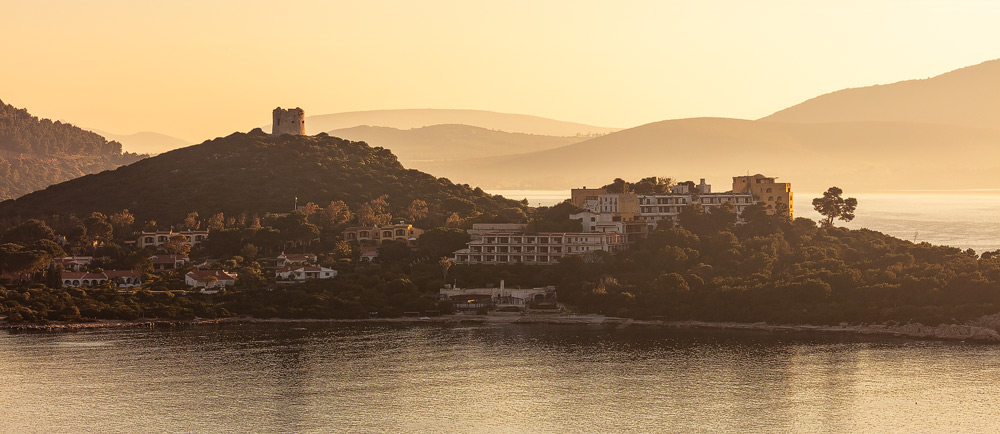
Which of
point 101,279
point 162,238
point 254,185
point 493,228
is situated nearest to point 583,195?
point 493,228

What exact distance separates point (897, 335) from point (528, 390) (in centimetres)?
3100

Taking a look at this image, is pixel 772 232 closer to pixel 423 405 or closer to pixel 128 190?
pixel 423 405

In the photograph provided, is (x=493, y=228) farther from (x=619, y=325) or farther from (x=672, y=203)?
(x=619, y=325)

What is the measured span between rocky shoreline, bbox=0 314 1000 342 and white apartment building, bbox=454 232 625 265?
1286cm

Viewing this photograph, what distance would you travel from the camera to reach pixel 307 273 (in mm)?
105375

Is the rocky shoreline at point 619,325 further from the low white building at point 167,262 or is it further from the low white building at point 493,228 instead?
the low white building at point 493,228

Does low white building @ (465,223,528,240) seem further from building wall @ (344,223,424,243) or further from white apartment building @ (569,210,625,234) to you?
building wall @ (344,223,424,243)

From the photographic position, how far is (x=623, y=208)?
116438mm

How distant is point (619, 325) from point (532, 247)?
59.9 ft

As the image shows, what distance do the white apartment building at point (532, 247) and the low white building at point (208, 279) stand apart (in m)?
17.9

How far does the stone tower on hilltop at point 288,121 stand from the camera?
173 meters

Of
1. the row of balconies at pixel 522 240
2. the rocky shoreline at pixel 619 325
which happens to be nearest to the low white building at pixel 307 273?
the rocky shoreline at pixel 619 325

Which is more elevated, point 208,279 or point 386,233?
point 386,233

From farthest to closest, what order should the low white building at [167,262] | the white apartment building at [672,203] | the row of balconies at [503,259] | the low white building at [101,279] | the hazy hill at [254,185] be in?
the hazy hill at [254,185]
the white apartment building at [672,203]
the low white building at [167,262]
the row of balconies at [503,259]
the low white building at [101,279]
